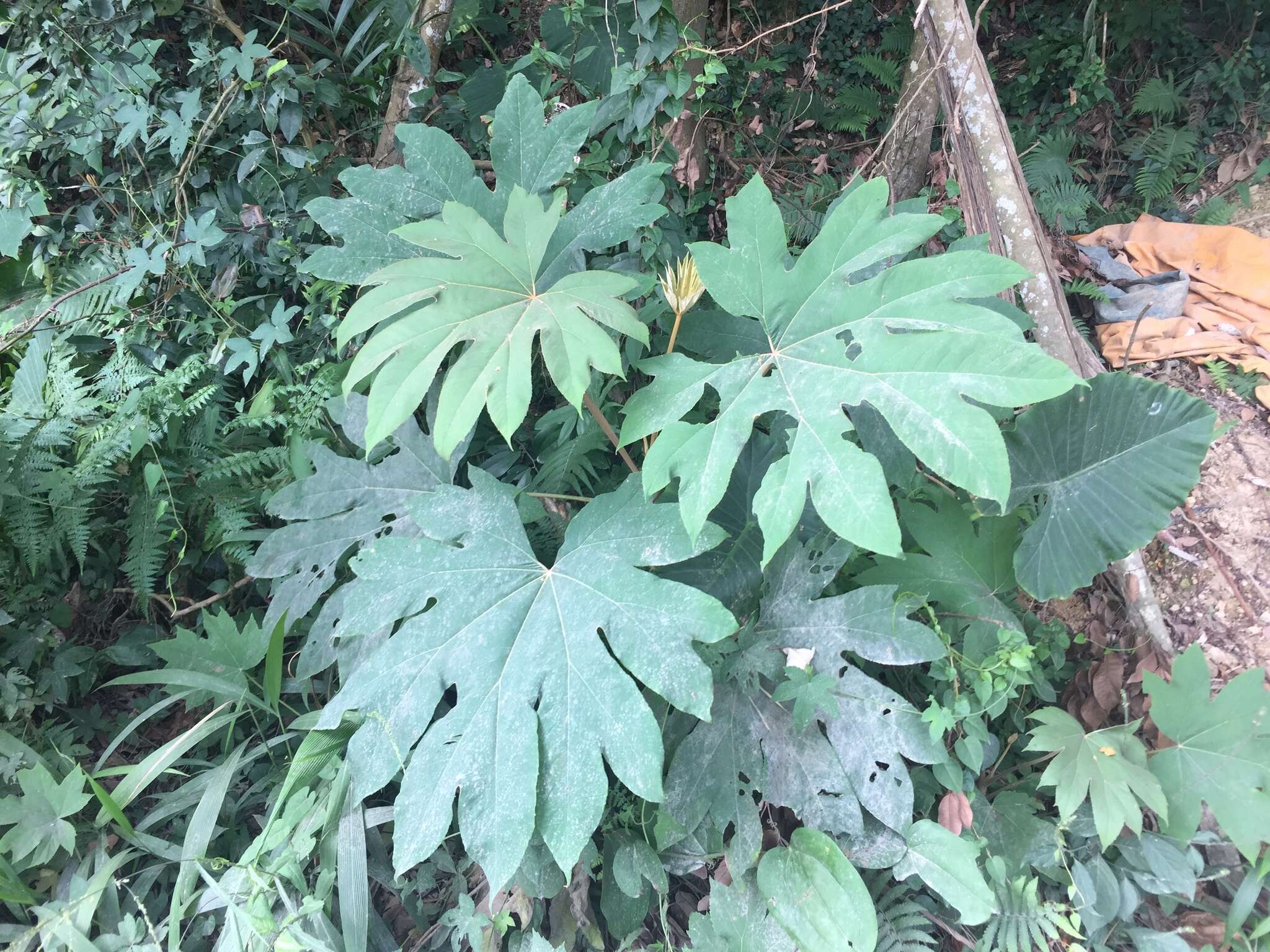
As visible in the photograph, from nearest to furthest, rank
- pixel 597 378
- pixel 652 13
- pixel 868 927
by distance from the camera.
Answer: pixel 868 927
pixel 652 13
pixel 597 378

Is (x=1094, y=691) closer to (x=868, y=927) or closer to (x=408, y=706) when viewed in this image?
(x=868, y=927)

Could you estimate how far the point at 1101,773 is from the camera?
1416 mm

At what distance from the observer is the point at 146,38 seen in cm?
233

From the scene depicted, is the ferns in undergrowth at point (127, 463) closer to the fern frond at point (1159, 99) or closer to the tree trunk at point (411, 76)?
the tree trunk at point (411, 76)

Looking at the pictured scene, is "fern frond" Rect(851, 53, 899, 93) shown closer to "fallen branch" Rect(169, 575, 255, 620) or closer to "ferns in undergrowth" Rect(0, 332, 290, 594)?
"ferns in undergrowth" Rect(0, 332, 290, 594)

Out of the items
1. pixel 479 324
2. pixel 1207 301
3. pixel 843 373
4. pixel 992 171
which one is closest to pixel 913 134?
pixel 992 171

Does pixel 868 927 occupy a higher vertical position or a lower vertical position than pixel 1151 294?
lower

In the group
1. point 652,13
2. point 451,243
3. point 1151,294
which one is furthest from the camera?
point 1151,294

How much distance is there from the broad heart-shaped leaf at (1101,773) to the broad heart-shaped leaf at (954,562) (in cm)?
29

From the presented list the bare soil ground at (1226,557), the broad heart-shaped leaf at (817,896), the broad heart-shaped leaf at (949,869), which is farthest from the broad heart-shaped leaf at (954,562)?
the bare soil ground at (1226,557)

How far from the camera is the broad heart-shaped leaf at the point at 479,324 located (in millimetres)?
1210

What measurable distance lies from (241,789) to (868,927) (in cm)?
169

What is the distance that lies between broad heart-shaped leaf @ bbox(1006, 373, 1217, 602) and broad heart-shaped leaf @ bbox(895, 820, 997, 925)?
58cm

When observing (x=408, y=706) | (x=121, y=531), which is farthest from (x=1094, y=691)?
(x=121, y=531)
